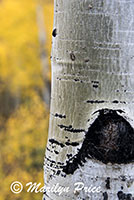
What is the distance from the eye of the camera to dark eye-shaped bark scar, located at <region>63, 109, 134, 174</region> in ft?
2.57

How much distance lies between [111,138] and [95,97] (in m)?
0.10

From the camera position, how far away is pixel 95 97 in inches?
30.5

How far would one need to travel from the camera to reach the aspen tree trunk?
0.75 m

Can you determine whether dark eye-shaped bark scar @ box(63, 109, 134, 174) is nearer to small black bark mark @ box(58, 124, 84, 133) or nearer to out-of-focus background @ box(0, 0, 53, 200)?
small black bark mark @ box(58, 124, 84, 133)

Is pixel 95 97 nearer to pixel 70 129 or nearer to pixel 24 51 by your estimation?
pixel 70 129

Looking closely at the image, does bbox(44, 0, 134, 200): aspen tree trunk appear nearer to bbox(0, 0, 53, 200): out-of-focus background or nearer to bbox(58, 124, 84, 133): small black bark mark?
bbox(58, 124, 84, 133): small black bark mark

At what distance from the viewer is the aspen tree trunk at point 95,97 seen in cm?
75

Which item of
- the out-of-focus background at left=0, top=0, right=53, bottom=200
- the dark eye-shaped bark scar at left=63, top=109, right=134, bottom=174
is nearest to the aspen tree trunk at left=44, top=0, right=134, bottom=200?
the dark eye-shaped bark scar at left=63, top=109, right=134, bottom=174

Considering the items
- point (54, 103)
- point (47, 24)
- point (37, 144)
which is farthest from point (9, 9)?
point (54, 103)

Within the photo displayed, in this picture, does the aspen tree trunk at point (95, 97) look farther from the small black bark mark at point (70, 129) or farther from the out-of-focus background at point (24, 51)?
the out-of-focus background at point (24, 51)

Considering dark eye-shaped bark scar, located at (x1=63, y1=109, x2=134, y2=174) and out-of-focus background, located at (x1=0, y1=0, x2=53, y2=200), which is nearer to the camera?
dark eye-shaped bark scar, located at (x1=63, y1=109, x2=134, y2=174)

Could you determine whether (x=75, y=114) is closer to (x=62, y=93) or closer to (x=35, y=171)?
(x=62, y=93)

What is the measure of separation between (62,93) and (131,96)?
165 mm

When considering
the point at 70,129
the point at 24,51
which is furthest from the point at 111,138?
the point at 24,51
